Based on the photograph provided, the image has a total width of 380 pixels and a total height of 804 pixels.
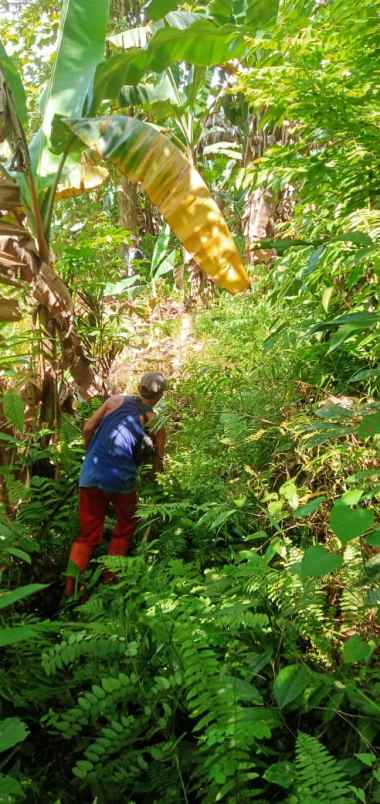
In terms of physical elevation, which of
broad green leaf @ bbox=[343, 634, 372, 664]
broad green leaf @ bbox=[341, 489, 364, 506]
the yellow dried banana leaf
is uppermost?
the yellow dried banana leaf

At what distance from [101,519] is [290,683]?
216 centimetres

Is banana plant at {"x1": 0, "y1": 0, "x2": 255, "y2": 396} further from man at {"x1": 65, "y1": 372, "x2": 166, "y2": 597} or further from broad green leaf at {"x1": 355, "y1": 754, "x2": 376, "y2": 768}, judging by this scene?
Answer: broad green leaf at {"x1": 355, "y1": 754, "x2": 376, "y2": 768}

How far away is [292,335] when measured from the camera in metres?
2.91

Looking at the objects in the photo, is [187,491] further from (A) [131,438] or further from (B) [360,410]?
(B) [360,410]

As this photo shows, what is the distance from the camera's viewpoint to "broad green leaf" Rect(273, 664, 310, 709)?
5.84 feet

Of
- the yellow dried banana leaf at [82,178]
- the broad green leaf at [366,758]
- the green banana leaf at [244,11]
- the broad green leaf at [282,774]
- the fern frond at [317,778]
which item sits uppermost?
the green banana leaf at [244,11]

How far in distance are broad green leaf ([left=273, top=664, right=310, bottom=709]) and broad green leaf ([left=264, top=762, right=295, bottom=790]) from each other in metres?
0.17

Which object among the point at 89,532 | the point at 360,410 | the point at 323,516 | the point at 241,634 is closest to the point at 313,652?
the point at 241,634

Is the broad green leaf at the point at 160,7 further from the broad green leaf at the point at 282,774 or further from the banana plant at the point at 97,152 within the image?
the broad green leaf at the point at 282,774

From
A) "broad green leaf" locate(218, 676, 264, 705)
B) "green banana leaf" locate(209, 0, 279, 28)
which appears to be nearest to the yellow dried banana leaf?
"green banana leaf" locate(209, 0, 279, 28)

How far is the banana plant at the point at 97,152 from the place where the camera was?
4.25 metres

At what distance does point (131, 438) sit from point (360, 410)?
7.43ft

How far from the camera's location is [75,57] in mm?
4980

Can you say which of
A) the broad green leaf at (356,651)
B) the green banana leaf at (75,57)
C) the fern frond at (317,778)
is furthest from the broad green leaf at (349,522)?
the green banana leaf at (75,57)
